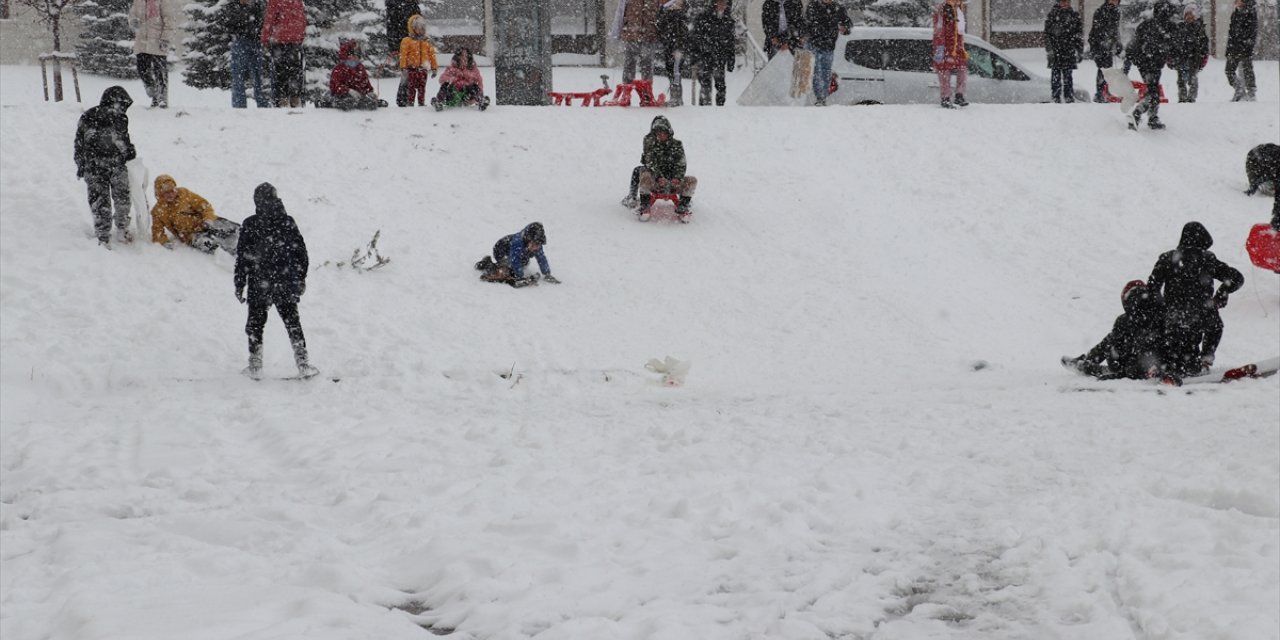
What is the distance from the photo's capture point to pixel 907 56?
1920cm

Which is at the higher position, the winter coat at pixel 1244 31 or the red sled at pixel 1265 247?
the winter coat at pixel 1244 31

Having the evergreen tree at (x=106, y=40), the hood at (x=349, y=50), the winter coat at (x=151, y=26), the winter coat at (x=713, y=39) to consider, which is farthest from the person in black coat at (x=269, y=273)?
the evergreen tree at (x=106, y=40)

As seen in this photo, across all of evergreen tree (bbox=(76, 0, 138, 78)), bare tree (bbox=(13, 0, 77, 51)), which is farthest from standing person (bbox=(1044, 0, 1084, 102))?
evergreen tree (bbox=(76, 0, 138, 78))

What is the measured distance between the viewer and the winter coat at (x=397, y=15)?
748 inches

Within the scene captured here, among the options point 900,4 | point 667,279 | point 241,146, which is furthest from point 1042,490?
point 900,4

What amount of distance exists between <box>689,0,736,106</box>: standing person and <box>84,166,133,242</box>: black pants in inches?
346

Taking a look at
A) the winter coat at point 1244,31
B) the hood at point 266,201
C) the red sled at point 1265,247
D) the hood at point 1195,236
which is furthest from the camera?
the winter coat at point 1244,31

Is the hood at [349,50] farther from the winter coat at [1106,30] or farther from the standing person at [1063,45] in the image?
the winter coat at [1106,30]

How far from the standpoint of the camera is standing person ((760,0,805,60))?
62.0 ft

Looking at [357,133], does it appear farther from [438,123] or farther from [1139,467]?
[1139,467]

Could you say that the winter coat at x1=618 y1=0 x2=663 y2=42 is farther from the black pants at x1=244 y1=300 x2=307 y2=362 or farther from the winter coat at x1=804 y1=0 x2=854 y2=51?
the black pants at x1=244 y1=300 x2=307 y2=362

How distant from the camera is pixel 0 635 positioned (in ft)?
15.3

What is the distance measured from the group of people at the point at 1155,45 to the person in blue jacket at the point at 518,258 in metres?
9.33

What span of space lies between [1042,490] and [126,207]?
9348 mm
